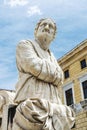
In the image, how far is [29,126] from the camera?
3.22 m

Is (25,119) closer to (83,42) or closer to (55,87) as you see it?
(55,87)

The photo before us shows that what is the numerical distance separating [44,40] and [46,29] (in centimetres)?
16

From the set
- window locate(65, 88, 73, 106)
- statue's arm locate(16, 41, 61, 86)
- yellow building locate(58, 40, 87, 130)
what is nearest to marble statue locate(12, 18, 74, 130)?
statue's arm locate(16, 41, 61, 86)

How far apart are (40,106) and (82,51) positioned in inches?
938

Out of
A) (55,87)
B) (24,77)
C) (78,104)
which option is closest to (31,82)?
(24,77)

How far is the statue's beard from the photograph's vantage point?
4.05 m

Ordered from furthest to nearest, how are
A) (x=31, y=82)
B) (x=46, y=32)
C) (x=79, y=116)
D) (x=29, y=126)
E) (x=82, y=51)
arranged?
(x=82, y=51) < (x=79, y=116) < (x=46, y=32) < (x=31, y=82) < (x=29, y=126)

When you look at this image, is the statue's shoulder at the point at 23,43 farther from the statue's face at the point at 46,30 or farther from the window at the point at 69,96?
the window at the point at 69,96

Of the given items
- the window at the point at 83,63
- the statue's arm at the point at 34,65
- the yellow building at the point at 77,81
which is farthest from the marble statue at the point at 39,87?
the window at the point at 83,63

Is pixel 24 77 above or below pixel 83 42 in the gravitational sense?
below

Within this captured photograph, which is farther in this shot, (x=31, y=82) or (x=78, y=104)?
(x=78, y=104)

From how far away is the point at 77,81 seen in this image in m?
27.5

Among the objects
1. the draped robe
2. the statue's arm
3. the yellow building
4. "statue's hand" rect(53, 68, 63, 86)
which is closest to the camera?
the draped robe

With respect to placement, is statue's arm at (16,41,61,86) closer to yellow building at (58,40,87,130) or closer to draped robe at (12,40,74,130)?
draped robe at (12,40,74,130)
